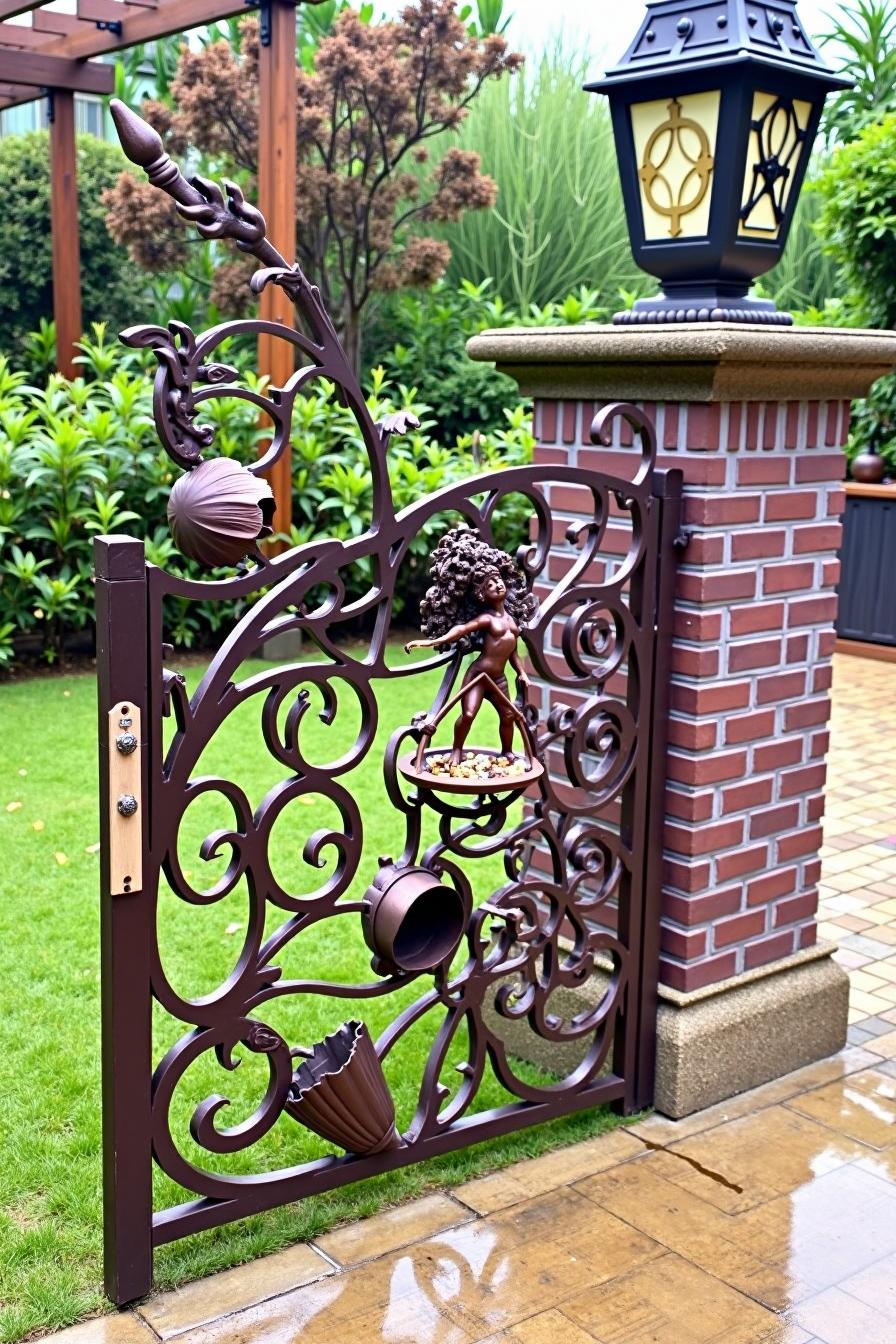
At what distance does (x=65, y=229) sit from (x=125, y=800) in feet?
26.5

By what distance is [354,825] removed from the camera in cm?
245

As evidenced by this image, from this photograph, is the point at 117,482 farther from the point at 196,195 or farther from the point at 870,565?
the point at 196,195

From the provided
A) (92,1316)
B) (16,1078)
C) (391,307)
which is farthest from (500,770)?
(391,307)

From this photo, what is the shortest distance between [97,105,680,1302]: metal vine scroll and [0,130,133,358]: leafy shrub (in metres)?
8.19

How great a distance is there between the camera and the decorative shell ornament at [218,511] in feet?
7.02

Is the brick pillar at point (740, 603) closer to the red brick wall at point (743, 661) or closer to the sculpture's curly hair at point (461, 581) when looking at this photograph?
the red brick wall at point (743, 661)

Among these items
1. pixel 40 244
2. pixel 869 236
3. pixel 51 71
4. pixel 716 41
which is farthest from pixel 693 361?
pixel 40 244

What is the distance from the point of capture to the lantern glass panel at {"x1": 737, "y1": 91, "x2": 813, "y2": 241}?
2729mm

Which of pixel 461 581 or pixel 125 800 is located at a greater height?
pixel 461 581

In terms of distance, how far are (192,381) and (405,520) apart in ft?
1.52

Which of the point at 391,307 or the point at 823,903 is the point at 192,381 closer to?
the point at 823,903

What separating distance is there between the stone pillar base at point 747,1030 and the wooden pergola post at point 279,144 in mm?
4356

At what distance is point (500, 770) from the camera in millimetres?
2510

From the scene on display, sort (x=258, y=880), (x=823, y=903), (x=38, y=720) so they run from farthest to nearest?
1. (x=38, y=720)
2. (x=823, y=903)
3. (x=258, y=880)
